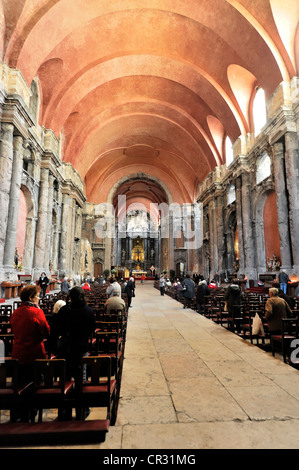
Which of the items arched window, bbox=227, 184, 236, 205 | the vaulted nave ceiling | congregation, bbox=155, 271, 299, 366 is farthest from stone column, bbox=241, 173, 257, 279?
congregation, bbox=155, 271, 299, 366

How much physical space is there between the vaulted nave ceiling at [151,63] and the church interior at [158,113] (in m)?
0.07

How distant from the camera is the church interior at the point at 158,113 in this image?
39.4 ft

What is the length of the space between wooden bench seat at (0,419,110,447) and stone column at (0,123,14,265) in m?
10.1

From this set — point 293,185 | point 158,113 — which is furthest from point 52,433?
point 158,113

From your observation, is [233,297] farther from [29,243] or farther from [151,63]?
[151,63]

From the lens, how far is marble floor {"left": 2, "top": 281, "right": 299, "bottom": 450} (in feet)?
7.23

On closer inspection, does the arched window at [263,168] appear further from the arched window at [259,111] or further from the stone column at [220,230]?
the stone column at [220,230]

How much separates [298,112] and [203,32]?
24.6 feet

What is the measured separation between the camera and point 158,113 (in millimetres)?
25078

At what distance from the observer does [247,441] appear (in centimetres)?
216

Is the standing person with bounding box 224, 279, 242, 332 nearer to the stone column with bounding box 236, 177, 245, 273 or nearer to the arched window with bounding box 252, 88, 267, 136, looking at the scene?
the stone column with bounding box 236, 177, 245, 273

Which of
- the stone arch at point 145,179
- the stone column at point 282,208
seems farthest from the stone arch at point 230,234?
the stone arch at point 145,179

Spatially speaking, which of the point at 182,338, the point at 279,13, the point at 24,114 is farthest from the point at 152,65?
the point at 182,338

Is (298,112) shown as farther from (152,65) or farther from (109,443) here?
(109,443)
